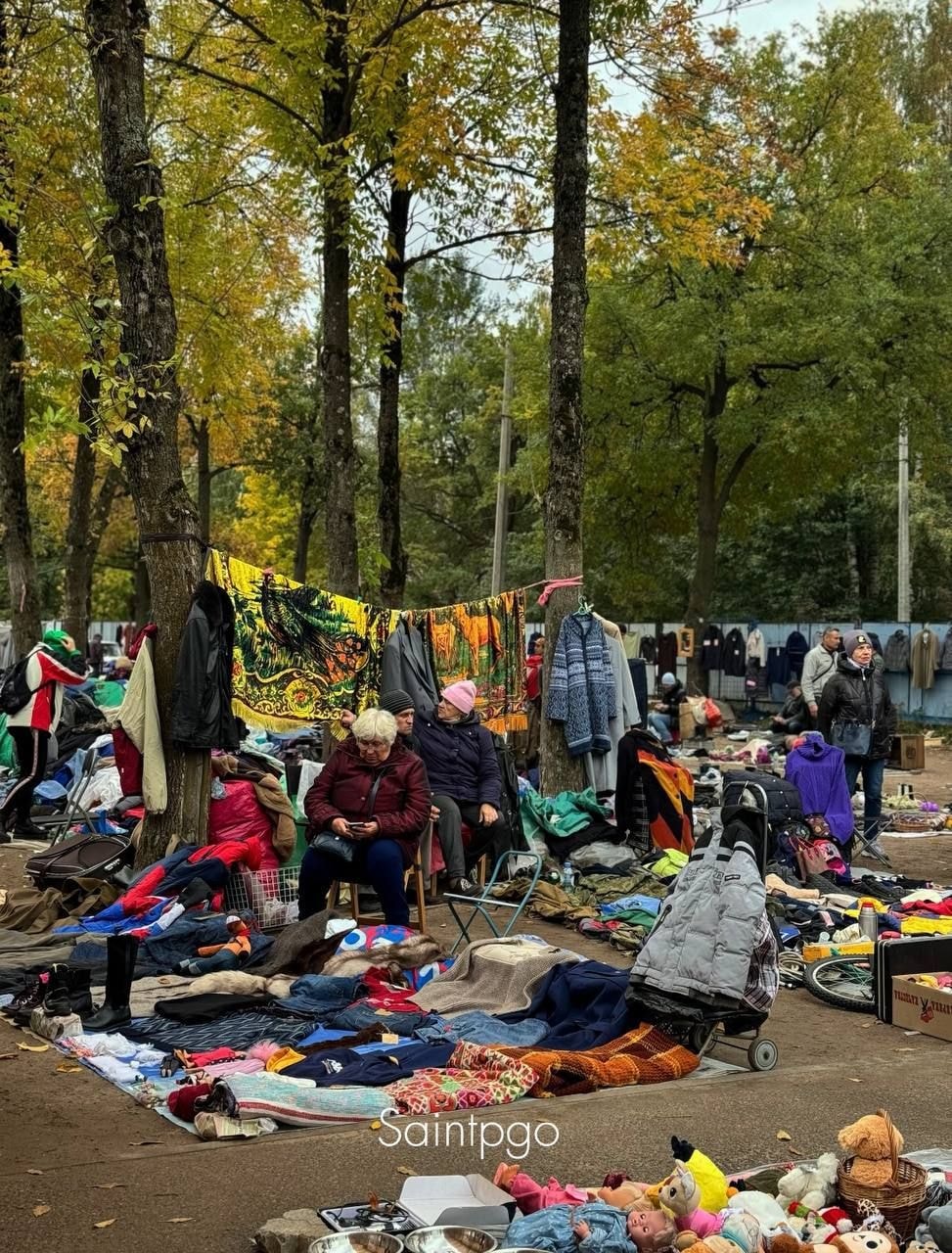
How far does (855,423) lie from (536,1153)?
77.4ft

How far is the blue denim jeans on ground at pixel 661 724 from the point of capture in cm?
2085

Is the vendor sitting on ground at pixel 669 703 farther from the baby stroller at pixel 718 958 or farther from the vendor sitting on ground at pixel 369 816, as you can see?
the baby stroller at pixel 718 958

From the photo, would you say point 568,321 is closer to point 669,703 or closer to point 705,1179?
point 705,1179

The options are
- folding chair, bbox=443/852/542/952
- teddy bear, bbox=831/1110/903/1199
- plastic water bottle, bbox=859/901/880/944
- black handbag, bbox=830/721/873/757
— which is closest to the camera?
teddy bear, bbox=831/1110/903/1199

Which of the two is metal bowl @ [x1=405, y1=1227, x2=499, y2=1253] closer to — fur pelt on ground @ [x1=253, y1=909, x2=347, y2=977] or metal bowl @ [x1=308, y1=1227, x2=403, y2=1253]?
metal bowl @ [x1=308, y1=1227, x2=403, y2=1253]

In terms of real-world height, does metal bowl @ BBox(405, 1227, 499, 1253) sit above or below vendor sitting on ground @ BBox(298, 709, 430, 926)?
below

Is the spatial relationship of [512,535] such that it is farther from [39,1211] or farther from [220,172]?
[39,1211]

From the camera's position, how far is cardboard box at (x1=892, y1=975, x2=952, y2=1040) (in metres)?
7.02

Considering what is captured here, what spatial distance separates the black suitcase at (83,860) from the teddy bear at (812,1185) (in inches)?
244

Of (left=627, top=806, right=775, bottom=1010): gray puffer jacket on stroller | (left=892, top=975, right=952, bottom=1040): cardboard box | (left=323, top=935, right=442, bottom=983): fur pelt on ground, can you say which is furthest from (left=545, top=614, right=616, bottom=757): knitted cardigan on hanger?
(left=627, top=806, right=775, bottom=1010): gray puffer jacket on stroller

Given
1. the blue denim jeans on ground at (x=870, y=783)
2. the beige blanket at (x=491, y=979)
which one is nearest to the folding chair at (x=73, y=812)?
the beige blanket at (x=491, y=979)

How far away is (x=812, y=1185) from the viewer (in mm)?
4523

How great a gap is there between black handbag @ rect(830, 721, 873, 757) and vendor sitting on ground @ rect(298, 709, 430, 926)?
521cm

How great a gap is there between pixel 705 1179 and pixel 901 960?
333cm
